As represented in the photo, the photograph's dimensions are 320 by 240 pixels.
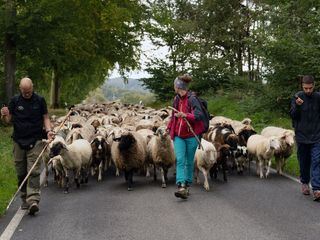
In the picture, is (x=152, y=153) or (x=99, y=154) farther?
(x=99, y=154)

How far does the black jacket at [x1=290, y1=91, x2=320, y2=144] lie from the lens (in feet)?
32.9

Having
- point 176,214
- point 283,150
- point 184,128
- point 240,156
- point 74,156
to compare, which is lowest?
point 176,214

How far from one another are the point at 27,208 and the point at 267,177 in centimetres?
551

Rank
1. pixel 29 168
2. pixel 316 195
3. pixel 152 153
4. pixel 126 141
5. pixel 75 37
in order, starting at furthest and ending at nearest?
1. pixel 75 37
2. pixel 152 153
3. pixel 126 141
4. pixel 316 195
5. pixel 29 168

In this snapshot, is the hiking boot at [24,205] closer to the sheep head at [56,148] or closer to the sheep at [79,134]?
the sheep head at [56,148]

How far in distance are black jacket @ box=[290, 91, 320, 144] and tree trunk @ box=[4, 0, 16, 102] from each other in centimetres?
1685

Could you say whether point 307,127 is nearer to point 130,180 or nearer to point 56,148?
point 130,180

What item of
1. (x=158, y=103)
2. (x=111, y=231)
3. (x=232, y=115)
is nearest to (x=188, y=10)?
(x=158, y=103)

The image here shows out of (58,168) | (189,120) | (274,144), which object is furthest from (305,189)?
(58,168)

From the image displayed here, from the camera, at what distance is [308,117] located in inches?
397

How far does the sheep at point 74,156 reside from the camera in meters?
11.7

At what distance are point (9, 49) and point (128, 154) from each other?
15.1 metres

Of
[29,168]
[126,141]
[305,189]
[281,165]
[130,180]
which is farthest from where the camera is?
[281,165]

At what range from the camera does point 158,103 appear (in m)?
42.1
